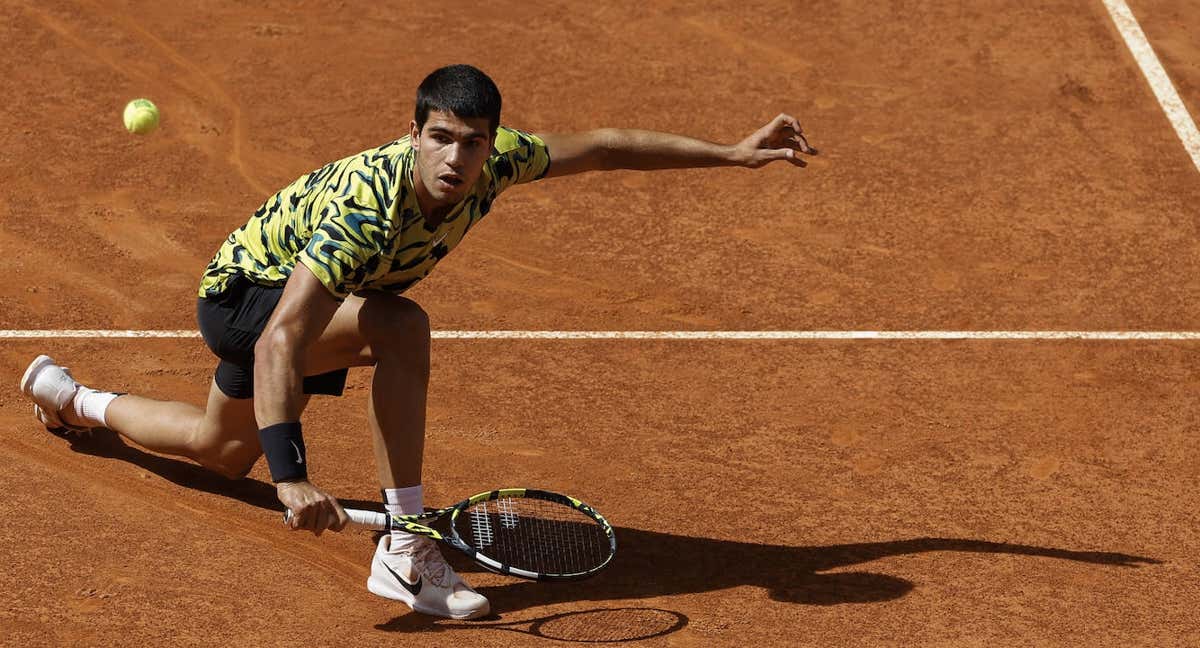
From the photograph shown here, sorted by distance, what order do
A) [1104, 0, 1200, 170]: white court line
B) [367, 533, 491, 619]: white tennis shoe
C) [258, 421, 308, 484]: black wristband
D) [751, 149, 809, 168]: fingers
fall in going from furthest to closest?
[1104, 0, 1200, 170]: white court line
[751, 149, 809, 168]: fingers
[367, 533, 491, 619]: white tennis shoe
[258, 421, 308, 484]: black wristband

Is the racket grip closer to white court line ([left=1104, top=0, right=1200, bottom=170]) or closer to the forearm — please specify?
the forearm

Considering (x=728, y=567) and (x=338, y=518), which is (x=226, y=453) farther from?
(x=728, y=567)

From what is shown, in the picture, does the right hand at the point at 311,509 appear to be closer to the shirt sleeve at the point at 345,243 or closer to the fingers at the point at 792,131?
the shirt sleeve at the point at 345,243

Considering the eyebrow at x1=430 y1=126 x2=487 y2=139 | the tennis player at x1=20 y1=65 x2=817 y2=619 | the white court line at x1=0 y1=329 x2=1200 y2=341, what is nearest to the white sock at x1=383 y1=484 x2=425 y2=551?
the tennis player at x1=20 y1=65 x2=817 y2=619

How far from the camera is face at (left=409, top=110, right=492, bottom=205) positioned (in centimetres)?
541

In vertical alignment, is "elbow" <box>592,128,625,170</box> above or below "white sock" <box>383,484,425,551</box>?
above

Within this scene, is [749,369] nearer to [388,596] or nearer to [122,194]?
[388,596]

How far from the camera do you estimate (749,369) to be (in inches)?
306

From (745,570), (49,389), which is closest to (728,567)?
(745,570)

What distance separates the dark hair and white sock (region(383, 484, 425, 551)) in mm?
1263

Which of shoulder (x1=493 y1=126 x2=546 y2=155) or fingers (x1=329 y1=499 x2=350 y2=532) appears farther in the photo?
shoulder (x1=493 y1=126 x2=546 y2=155)

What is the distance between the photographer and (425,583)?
5.78 meters

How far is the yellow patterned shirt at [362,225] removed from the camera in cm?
530

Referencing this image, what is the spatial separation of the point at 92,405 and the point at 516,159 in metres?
2.12
